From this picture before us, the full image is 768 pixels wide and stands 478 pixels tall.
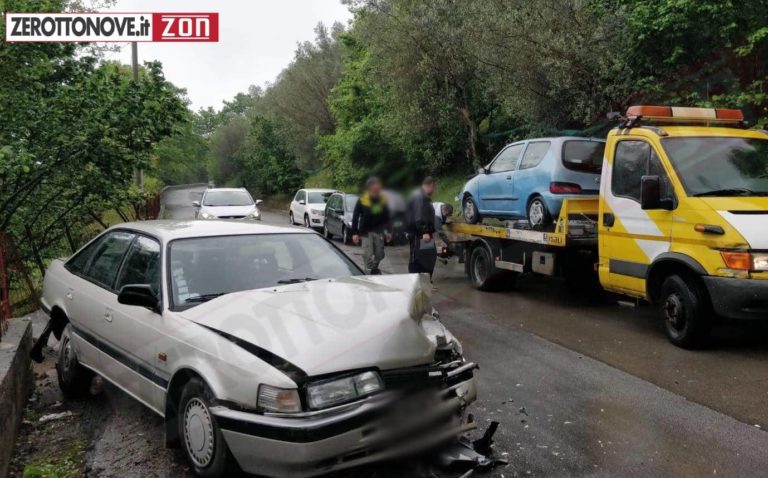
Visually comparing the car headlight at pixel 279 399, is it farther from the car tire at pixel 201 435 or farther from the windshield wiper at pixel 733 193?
the windshield wiper at pixel 733 193

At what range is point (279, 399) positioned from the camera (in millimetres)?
3113

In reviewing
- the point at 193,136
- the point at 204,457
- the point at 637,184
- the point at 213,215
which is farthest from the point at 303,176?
the point at 204,457

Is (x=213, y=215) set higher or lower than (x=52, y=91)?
lower

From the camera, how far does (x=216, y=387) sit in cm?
334

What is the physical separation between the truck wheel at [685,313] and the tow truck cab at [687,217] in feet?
0.03

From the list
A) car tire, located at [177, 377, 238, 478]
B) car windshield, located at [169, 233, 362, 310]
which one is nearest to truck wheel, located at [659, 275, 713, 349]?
car windshield, located at [169, 233, 362, 310]

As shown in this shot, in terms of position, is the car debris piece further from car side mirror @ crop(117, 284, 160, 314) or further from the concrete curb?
the concrete curb

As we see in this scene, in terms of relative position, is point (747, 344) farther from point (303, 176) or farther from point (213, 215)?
point (303, 176)

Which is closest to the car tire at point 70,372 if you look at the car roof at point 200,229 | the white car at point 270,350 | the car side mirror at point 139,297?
the white car at point 270,350

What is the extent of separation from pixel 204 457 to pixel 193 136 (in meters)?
50.5

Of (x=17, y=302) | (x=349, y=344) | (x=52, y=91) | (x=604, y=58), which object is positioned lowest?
(x=17, y=302)

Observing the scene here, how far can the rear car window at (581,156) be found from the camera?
8.69 metres

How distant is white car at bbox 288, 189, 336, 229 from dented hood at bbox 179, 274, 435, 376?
16501 millimetres

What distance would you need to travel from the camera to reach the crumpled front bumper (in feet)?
9.94
